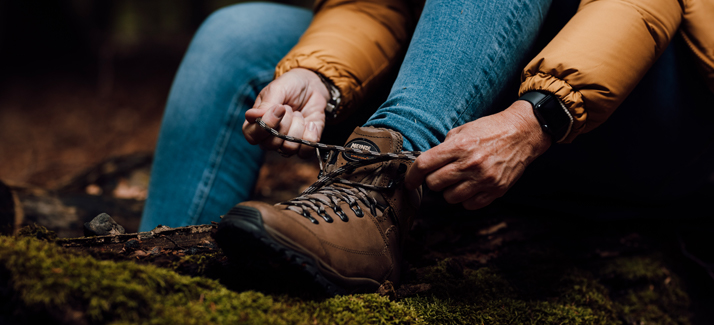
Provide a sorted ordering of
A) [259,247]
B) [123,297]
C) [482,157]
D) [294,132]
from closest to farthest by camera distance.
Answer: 1. [123,297]
2. [259,247]
3. [482,157]
4. [294,132]

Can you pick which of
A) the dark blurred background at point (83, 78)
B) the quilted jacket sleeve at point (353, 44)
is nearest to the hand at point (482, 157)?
the quilted jacket sleeve at point (353, 44)

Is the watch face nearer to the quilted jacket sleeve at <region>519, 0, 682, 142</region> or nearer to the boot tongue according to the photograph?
the quilted jacket sleeve at <region>519, 0, 682, 142</region>

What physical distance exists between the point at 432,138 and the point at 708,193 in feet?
5.41

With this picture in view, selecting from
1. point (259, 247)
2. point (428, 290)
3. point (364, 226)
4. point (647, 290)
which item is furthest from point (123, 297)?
point (647, 290)

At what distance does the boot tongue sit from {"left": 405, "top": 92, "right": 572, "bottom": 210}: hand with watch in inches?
4.1

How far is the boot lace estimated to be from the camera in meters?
1.09

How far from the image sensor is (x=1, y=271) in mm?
824

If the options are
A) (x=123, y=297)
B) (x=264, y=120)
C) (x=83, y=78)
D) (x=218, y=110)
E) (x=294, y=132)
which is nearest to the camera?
(x=123, y=297)

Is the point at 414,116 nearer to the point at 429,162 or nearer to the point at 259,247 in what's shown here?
the point at 429,162

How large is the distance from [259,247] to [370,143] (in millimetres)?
487

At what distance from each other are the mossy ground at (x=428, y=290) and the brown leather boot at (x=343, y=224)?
99 mm

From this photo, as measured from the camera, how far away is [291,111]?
1.36 metres

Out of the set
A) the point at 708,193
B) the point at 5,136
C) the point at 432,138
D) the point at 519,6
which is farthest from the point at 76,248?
the point at 5,136

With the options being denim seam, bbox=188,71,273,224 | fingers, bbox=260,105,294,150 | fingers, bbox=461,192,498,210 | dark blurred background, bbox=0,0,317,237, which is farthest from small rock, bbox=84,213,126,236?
dark blurred background, bbox=0,0,317,237
